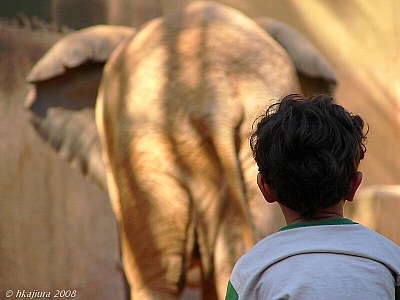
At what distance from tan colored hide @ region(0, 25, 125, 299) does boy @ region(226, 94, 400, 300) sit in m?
2.22

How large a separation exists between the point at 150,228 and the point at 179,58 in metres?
0.42

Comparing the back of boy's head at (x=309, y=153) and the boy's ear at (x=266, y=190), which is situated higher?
the back of boy's head at (x=309, y=153)

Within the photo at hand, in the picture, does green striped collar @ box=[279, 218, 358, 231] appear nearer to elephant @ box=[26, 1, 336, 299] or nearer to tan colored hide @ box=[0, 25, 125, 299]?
→ elephant @ box=[26, 1, 336, 299]

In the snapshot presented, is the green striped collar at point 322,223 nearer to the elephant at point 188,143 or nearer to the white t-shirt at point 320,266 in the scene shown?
the white t-shirt at point 320,266

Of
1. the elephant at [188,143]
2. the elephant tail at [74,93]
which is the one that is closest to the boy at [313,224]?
the elephant at [188,143]

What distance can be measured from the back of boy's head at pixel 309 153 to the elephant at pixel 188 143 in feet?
4.86

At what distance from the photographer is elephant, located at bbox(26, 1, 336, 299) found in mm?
2709

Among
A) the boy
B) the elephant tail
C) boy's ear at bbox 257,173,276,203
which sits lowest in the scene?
the elephant tail

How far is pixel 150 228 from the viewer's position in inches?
108

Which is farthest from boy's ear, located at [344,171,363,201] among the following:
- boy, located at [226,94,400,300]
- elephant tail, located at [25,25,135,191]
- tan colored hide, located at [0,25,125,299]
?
tan colored hide, located at [0,25,125,299]

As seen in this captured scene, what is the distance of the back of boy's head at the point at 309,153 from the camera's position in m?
1.16

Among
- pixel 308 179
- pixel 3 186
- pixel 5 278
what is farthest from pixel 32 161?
pixel 308 179

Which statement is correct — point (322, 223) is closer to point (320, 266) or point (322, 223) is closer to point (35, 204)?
point (320, 266)

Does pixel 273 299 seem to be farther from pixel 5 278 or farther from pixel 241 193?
pixel 5 278
